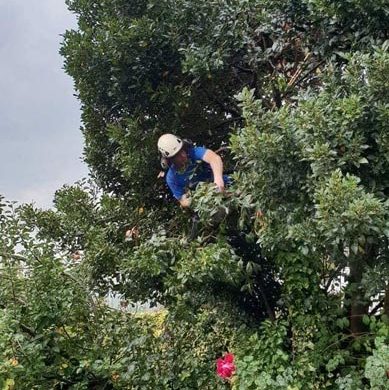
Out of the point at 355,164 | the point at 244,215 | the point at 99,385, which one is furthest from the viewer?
the point at 99,385

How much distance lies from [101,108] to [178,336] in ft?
5.74

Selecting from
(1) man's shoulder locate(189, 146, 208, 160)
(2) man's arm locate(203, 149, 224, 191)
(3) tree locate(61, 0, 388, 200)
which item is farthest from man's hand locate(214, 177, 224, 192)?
(3) tree locate(61, 0, 388, 200)

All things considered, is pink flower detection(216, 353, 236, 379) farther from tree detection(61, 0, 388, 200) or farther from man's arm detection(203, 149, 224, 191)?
tree detection(61, 0, 388, 200)

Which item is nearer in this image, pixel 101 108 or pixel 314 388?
pixel 314 388

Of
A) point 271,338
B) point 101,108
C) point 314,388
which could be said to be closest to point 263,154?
point 271,338

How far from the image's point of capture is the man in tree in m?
3.29

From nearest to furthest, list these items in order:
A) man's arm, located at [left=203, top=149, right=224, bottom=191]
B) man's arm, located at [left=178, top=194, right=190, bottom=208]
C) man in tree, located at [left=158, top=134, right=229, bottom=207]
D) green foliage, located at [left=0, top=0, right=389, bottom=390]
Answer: green foliage, located at [left=0, top=0, right=389, bottom=390] → man's arm, located at [left=203, top=149, right=224, bottom=191] → man's arm, located at [left=178, top=194, right=190, bottom=208] → man in tree, located at [left=158, top=134, right=229, bottom=207]

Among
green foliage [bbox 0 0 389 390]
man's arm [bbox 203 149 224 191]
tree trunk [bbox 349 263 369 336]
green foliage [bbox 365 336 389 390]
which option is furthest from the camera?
man's arm [bbox 203 149 224 191]

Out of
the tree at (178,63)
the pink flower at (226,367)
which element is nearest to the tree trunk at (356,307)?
the pink flower at (226,367)

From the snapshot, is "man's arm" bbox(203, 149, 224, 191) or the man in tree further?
→ the man in tree

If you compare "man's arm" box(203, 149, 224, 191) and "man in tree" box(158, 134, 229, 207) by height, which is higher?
"man in tree" box(158, 134, 229, 207)

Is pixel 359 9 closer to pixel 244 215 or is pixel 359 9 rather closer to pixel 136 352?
pixel 244 215

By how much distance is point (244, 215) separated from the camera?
2869 millimetres

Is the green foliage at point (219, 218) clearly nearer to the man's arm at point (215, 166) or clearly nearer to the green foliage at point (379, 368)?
the green foliage at point (379, 368)
